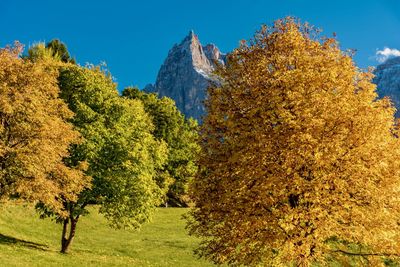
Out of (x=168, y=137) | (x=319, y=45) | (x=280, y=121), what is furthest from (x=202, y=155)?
(x=168, y=137)

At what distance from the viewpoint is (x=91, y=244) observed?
152 feet

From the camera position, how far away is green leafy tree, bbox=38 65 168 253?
3616 centimetres

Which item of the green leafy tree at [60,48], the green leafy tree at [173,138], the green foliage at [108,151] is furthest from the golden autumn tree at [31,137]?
the green leafy tree at [60,48]

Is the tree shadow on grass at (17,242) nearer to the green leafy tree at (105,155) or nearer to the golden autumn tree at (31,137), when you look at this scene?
the green leafy tree at (105,155)

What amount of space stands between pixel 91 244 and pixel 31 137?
20.1 metres

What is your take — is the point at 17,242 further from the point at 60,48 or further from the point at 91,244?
the point at 60,48

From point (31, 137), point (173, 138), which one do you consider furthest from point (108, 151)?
point (173, 138)

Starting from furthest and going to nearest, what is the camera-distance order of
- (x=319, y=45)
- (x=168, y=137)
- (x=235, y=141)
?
(x=168, y=137)
(x=319, y=45)
(x=235, y=141)

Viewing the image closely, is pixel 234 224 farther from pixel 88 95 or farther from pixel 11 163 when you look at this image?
pixel 88 95

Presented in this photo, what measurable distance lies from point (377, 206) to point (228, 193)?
6279mm

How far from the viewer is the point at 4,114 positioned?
30.2 metres

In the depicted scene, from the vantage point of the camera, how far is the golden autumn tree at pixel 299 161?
58.0 feet

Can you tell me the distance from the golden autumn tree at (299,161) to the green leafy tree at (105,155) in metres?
16.8

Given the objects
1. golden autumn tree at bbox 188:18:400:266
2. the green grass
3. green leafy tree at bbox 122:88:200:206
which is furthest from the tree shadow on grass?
green leafy tree at bbox 122:88:200:206
